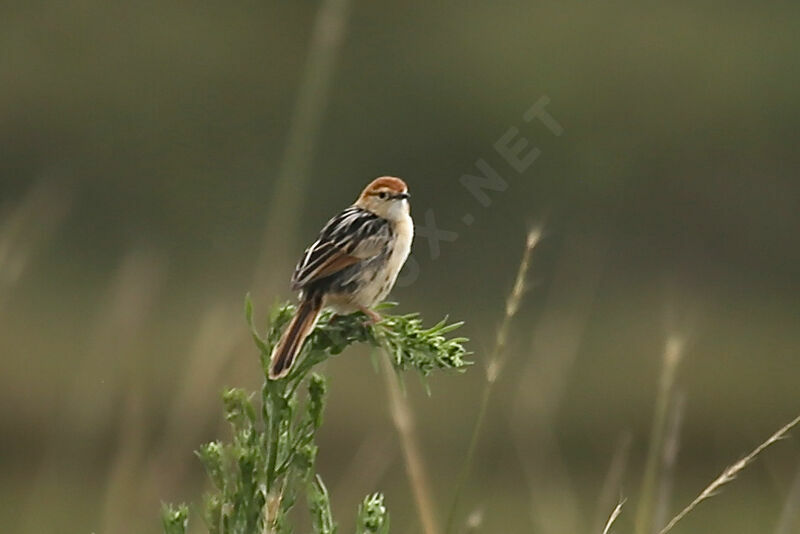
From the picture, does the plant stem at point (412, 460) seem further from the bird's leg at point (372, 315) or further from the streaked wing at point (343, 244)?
the streaked wing at point (343, 244)

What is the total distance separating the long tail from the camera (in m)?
3.00

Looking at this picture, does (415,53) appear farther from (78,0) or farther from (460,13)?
(78,0)

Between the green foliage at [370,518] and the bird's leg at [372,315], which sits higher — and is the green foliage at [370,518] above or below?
below

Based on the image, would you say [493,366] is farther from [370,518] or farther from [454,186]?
[454,186]

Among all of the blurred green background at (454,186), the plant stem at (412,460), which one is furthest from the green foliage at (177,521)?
the blurred green background at (454,186)

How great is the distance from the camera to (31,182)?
15312mm

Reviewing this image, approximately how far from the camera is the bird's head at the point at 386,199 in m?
4.58

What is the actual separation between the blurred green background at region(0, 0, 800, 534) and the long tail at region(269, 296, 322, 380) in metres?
8.61

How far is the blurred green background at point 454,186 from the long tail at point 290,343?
8.61m

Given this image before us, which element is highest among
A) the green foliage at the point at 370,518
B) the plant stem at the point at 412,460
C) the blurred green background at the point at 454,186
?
the blurred green background at the point at 454,186

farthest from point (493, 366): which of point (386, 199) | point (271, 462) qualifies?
point (386, 199)

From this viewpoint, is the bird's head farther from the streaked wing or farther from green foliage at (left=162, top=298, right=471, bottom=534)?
green foliage at (left=162, top=298, right=471, bottom=534)

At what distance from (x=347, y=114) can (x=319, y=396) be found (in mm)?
13621

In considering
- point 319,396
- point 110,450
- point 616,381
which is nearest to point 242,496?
point 319,396
